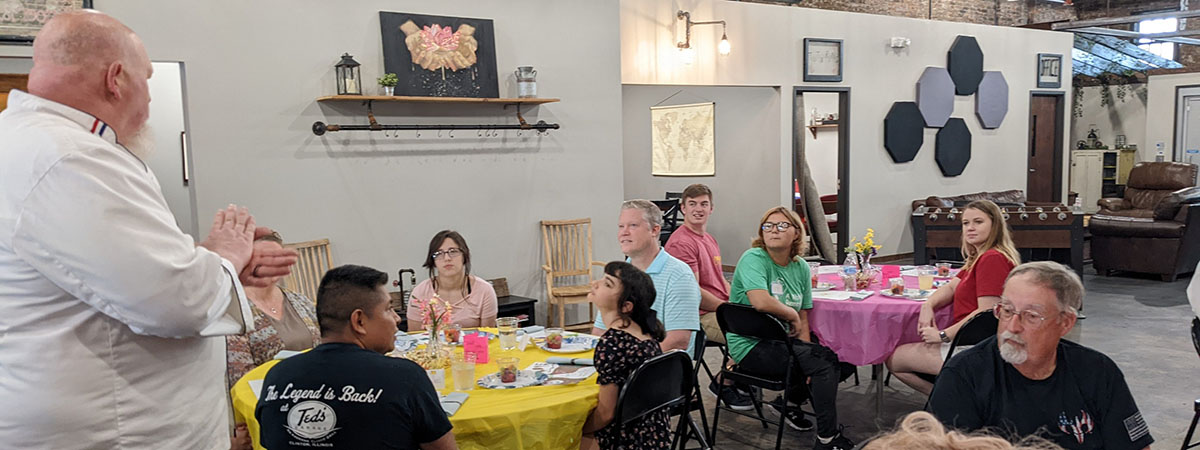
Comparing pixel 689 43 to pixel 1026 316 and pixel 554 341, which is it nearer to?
pixel 554 341

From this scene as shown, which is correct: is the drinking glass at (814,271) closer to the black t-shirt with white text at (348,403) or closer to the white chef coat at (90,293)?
the black t-shirt with white text at (348,403)

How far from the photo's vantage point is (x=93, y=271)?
141cm

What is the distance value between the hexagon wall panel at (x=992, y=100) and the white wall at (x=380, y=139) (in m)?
6.29

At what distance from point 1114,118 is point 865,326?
46.0 ft

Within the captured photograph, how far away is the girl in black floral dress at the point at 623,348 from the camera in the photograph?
9.37 ft

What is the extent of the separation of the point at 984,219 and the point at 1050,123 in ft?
31.4

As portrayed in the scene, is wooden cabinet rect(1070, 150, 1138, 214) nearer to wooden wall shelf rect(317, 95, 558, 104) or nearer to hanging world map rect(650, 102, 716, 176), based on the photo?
hanging world map rect(650, 102, 716, 176)

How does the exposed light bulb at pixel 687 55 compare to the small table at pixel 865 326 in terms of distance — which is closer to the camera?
the small table at pixel 865 326

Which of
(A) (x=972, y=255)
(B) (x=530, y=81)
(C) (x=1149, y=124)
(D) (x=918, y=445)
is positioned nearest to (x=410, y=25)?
(B) (x=530, y=81)

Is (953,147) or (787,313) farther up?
(953,147)

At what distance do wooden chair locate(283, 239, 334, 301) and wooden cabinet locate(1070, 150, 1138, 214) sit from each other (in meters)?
13.8

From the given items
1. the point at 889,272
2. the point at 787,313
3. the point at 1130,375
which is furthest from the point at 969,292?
the point at 1130,375

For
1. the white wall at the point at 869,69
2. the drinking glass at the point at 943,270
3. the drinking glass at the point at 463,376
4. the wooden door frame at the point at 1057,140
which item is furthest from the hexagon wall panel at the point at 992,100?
the drinking glass at the point at 463,376

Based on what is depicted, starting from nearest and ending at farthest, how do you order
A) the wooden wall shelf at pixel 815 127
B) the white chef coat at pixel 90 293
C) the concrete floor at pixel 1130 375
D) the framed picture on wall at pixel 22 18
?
the white chef coat at pixel 90 293
the concrete floor at pixel 1130 375
the framed picture on wall at pixel 22 18
the wooden wall shelf at pixel 815 127
